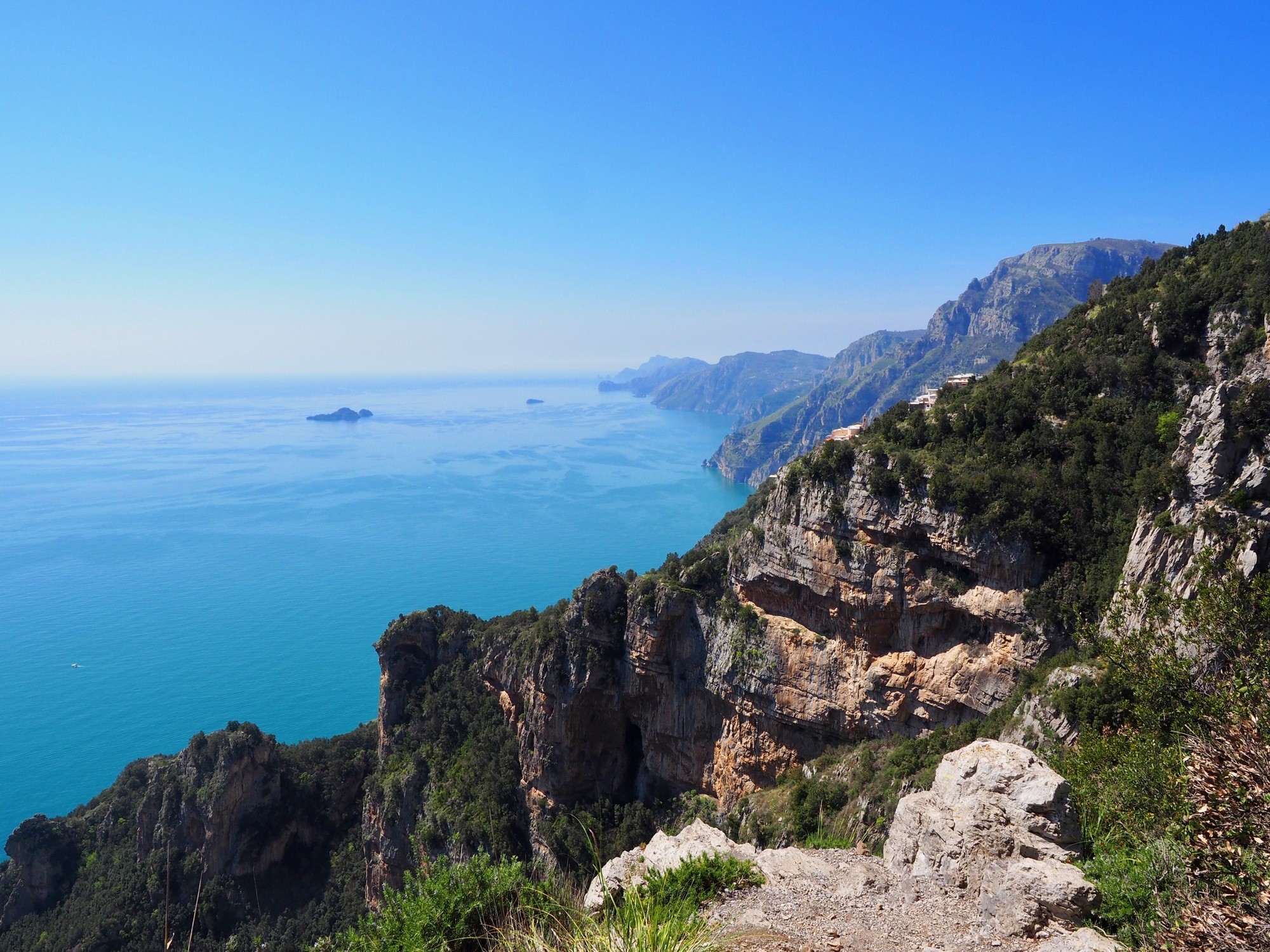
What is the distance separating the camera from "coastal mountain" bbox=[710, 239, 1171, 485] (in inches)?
5896

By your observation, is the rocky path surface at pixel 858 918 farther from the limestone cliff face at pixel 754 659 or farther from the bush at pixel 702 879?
the limestone cliff face at pixel 754 659

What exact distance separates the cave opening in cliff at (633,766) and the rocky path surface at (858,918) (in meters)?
20.2

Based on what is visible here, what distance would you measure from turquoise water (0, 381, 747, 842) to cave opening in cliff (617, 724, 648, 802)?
3248cm

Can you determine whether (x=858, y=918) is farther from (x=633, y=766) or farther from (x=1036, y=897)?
(x=633, y=766)

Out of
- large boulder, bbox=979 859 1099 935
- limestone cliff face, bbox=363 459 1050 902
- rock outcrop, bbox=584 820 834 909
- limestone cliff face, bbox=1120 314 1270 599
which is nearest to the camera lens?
large boulder, bbox=979 859 1099 935

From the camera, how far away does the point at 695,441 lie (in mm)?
197750

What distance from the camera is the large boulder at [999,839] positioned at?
7.68 meters

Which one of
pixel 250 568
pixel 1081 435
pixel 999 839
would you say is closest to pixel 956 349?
pixel 250 568

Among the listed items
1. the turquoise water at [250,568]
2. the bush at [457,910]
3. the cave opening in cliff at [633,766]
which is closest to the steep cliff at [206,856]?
the cave opening in cliff at [633,766]

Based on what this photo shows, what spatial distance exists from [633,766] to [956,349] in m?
170

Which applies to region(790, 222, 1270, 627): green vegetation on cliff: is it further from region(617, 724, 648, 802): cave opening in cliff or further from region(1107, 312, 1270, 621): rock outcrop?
region(617, 724, 648, 802): cave opening in cliff

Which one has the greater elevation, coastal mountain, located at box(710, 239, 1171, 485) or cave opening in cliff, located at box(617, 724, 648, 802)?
coastal mountain, located at box(710, 239, 1171, 485)

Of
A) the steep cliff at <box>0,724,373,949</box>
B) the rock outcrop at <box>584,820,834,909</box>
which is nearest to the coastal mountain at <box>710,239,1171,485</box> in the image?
the steep cliff at <box>0,724,373,949</box>

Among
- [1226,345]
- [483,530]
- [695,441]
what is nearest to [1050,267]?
[695,441]
